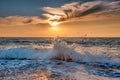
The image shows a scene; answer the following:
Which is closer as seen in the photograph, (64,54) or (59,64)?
(59,64)

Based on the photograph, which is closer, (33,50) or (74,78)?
(74,78)

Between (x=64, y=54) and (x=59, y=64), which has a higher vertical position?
(x=64, y=54)

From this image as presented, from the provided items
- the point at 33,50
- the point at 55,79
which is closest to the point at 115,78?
the point at 55,79

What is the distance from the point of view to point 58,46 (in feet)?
74.8

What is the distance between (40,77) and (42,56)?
39.6 feet

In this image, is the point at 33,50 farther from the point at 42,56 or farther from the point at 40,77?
the point at 40,77

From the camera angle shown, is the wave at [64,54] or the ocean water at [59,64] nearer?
the ocean water at [59,64]

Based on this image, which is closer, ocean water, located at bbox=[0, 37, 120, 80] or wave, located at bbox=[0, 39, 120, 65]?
ocean water, located at bbox=[0, 37, 120, 80]

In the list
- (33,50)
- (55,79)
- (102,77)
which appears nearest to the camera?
(55,79)

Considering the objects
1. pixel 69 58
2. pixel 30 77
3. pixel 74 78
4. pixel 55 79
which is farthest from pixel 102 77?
pixel 69 58

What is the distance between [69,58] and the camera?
2070 centimetres

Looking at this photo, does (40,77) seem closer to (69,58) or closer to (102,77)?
(102,77)

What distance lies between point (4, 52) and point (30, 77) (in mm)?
15478

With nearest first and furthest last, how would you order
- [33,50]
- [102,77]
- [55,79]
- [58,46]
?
[55,79], [102,77], [58,46], [33,50]
